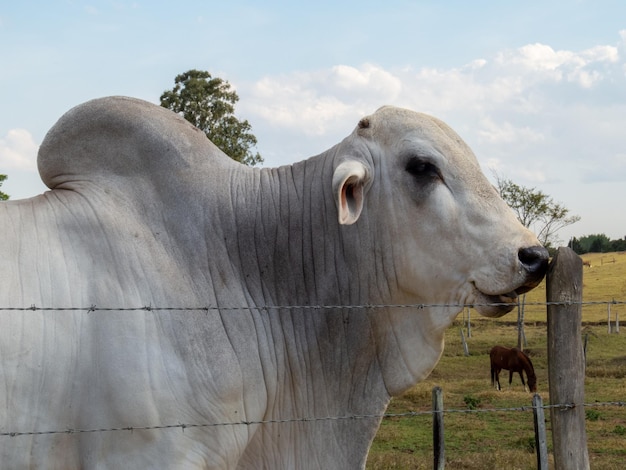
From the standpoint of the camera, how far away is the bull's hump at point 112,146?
388 cm

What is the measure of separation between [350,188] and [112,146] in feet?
3.83

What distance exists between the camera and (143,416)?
10.8 ft

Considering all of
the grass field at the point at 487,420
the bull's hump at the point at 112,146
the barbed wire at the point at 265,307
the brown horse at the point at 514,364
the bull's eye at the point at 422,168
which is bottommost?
the grass field at the point at 487,420

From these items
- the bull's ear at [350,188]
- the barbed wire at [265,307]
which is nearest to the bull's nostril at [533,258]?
the barbed wire at [265,307]

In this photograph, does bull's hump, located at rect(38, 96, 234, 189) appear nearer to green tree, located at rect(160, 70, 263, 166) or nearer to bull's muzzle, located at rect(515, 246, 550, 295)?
bull's muzzle, located at rect(515, 246, 550, 295)

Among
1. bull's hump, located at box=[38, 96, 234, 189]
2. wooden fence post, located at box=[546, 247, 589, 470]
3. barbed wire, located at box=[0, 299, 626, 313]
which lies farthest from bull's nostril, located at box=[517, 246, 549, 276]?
bull's hump, located at box=[38, 96, 234, 189]

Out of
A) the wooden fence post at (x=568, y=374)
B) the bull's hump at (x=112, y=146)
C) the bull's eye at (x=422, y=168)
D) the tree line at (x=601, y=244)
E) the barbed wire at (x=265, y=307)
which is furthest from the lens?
the tree line at (x=601, y=244)

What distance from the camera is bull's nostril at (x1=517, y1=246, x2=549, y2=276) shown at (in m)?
3.77

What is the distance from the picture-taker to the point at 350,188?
401 centimetres

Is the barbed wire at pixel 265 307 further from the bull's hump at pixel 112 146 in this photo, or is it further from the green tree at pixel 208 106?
the green tree at pixel 208 106

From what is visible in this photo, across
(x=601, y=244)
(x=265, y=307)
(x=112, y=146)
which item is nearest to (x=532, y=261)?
(x=265, y=307)

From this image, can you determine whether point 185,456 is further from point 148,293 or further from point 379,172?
point 379,172

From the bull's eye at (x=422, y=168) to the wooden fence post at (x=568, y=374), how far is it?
83cm

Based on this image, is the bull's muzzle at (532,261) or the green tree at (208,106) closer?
the bull's muzzle at (532,261)
